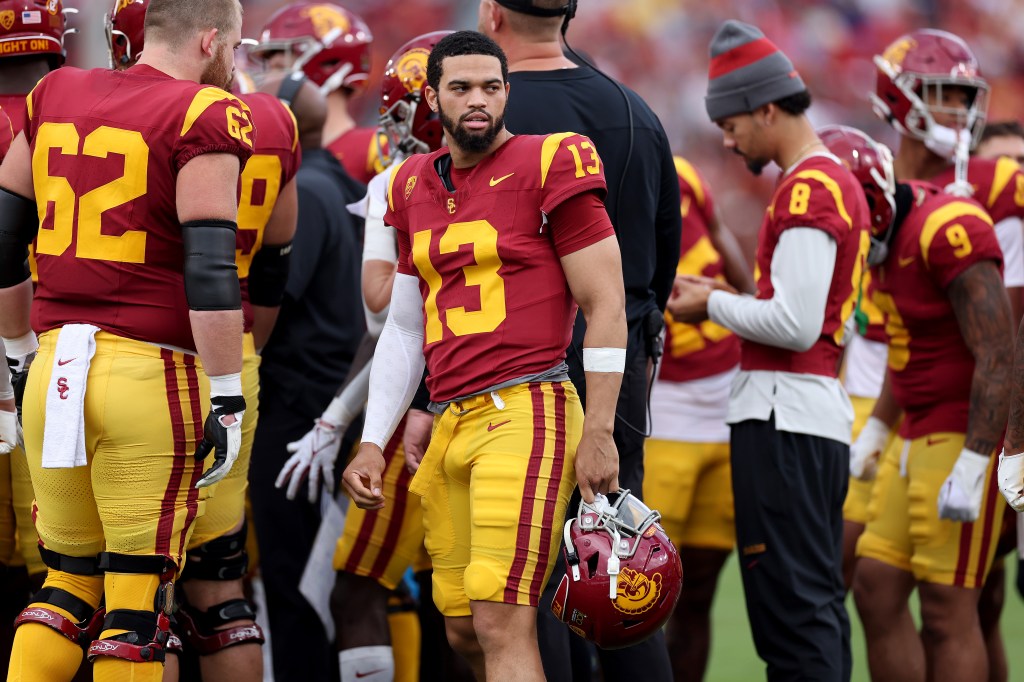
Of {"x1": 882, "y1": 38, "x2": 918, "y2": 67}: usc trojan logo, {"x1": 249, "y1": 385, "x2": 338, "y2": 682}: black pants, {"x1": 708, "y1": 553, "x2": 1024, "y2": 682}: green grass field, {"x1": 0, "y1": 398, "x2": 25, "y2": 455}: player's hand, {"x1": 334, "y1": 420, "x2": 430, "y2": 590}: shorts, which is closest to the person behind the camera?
{"x1": 0, "y1": 398, "x2": 25, "y2": 455}: player's hand

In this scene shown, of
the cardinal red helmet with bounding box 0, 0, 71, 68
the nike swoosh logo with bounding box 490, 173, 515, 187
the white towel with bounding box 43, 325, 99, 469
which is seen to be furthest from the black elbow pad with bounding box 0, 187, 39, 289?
the nike swoosh logo with bounding box 490, 173, 515, 187

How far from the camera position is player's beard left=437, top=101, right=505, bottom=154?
3461 millimetres

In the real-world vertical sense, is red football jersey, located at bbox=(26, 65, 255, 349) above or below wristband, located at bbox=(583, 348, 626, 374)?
above

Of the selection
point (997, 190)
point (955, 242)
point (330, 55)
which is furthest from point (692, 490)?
point (330, 55)

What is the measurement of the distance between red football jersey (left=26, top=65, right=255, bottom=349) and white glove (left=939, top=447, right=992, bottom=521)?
101 inches

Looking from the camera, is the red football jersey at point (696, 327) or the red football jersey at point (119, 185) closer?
the red football jersey at point (119, 185)

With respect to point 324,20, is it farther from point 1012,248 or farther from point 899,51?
point 1012,248

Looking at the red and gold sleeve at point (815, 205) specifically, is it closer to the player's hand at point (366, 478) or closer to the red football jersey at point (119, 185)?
the player's hand at point (366, 478)

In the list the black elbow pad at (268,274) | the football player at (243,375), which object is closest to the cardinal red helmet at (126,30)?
the football player at (243,375)

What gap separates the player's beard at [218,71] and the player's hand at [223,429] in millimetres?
894

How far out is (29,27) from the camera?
4.41m

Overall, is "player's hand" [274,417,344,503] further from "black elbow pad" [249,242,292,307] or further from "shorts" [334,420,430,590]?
"black elbow pad" [249,242,292,307]

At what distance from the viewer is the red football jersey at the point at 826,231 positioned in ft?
14.2

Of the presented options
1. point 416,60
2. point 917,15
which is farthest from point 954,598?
point 917,15
